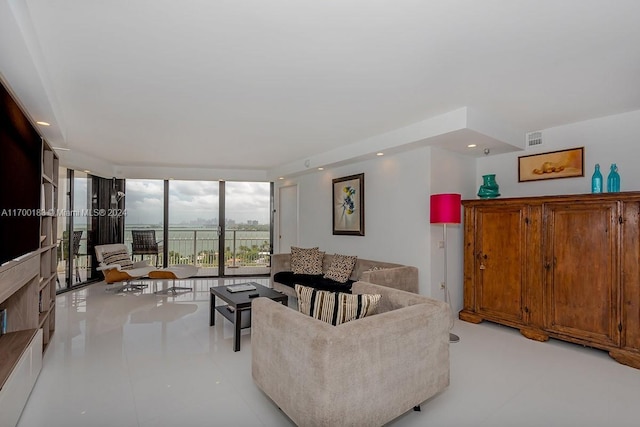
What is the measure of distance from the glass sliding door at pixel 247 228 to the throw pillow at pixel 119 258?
197 cm

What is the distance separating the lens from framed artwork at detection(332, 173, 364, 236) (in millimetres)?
5062

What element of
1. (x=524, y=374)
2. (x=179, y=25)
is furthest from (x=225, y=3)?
(x=524, y=374)

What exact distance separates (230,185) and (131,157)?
2.09 meters

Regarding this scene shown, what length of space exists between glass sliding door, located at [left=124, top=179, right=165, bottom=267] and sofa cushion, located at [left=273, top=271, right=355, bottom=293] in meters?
3.28

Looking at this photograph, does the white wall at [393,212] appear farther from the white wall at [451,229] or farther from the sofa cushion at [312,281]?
the sofa cushion at [312,281]

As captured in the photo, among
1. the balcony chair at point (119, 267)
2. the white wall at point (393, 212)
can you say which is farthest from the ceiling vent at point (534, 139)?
the balcony chair at point (119, 267)

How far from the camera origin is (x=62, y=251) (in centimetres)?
548

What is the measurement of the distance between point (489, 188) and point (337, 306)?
124 inches

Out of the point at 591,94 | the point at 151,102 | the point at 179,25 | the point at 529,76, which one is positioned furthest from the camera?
the point at 151,102

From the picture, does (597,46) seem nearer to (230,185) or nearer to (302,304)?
(302,304)

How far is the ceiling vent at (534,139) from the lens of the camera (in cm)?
402

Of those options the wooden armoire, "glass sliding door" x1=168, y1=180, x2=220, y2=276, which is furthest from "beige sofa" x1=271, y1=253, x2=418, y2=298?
"glass sliding door" x1=168, y1=180, x2=220, y2=276

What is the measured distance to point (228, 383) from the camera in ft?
8.34

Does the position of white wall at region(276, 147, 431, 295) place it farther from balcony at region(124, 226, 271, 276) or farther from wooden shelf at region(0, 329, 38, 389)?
wooden shelf at region(0, 329, 38, 389)
